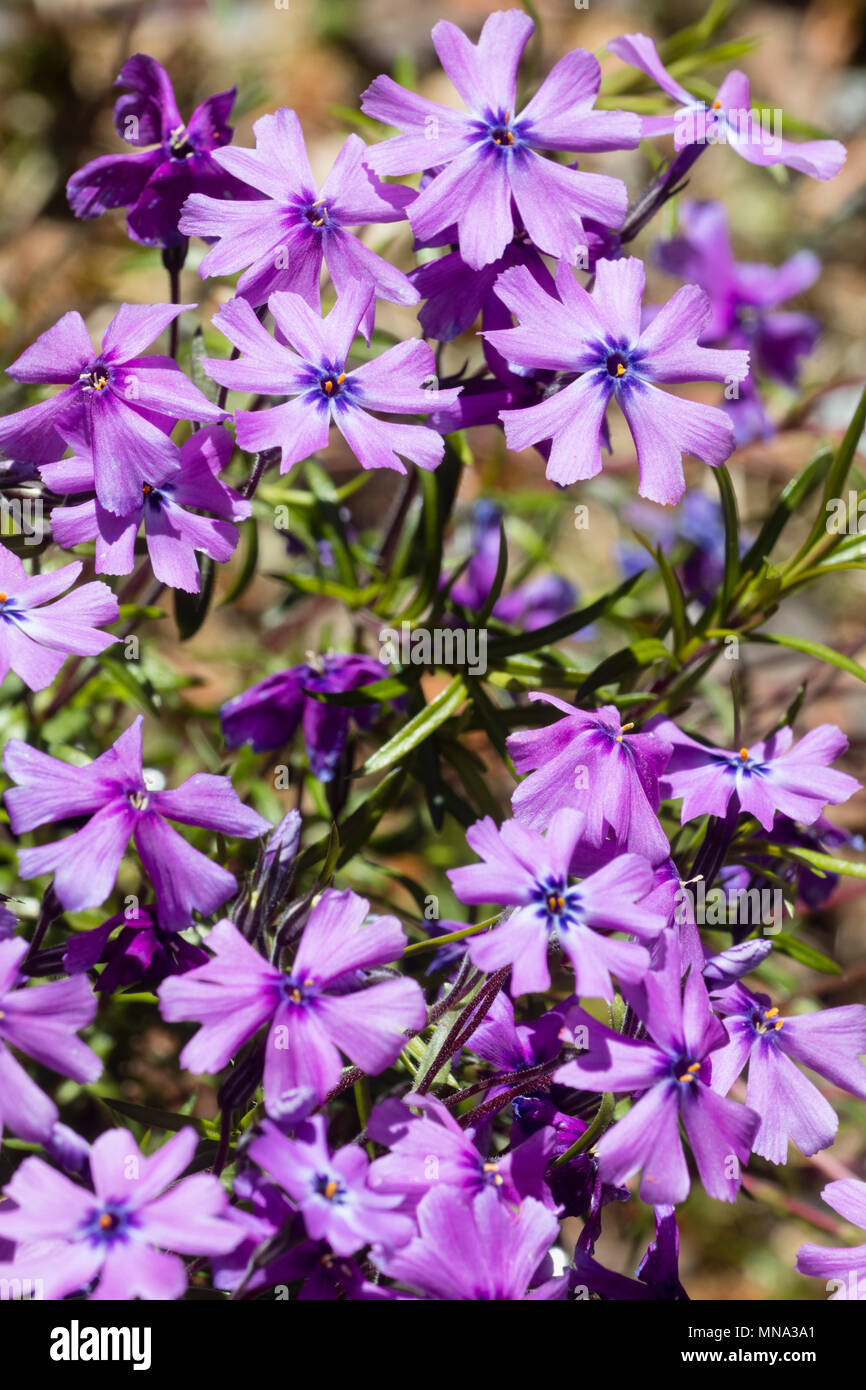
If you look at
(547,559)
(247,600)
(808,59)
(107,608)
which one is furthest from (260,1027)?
(808,59)

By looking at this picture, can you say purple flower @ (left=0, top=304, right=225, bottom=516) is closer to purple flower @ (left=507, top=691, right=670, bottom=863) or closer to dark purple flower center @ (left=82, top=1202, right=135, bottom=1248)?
purple flower @ (left=507, top=691, right=670, bottom=863)

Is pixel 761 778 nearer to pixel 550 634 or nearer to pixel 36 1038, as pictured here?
pixel 550 634

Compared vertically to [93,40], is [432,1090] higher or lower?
lower

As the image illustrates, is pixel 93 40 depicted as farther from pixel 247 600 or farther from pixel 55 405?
pixel 55 405

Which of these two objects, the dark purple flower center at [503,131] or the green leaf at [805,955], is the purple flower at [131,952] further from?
the dark purple flower center at [503,131]

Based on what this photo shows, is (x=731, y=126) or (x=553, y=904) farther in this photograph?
(x=731, y=126)

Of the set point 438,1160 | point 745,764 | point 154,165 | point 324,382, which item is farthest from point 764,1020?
point 154,165
